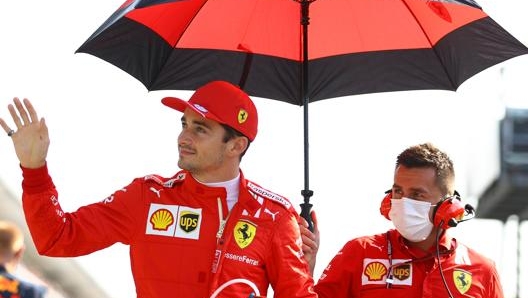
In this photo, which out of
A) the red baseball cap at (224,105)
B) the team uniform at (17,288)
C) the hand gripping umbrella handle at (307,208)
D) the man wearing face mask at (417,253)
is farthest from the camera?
the team uniform at (17,288)

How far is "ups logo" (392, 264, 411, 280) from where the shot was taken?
706cm

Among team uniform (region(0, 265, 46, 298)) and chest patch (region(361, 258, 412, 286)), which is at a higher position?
chest patch (region(361, 258, 412, 286))

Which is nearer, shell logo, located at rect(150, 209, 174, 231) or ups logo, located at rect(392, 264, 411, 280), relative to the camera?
shell logo, located at rect(150, 209, 174, 231)

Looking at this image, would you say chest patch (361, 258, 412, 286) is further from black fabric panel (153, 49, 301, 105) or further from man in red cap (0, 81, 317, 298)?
black fabric panel (153, 49, 301, 105)

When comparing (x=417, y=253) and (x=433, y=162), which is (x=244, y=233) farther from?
(x=433, y=162)

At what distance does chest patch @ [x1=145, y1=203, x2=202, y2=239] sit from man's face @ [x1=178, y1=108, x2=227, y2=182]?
0.57 ft

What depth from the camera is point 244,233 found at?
6461 mm

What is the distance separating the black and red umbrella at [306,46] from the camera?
718cm

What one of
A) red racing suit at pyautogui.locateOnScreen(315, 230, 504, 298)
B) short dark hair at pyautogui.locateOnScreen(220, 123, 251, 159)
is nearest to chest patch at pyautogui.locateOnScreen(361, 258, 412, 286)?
red racing suit at pyautogui.locateOnScreen(315, 230, 504, 298)

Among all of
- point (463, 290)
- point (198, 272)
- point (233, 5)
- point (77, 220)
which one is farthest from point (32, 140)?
point (463, 290)

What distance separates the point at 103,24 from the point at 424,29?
1660 mm

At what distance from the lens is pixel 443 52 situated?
7.50 metres

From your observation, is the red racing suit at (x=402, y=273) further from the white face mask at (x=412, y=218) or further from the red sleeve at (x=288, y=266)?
the red sleeve at (x=288, y=266)

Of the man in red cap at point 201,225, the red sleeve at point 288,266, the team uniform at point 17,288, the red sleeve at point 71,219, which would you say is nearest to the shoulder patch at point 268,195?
the man in red cap at point 201,225
